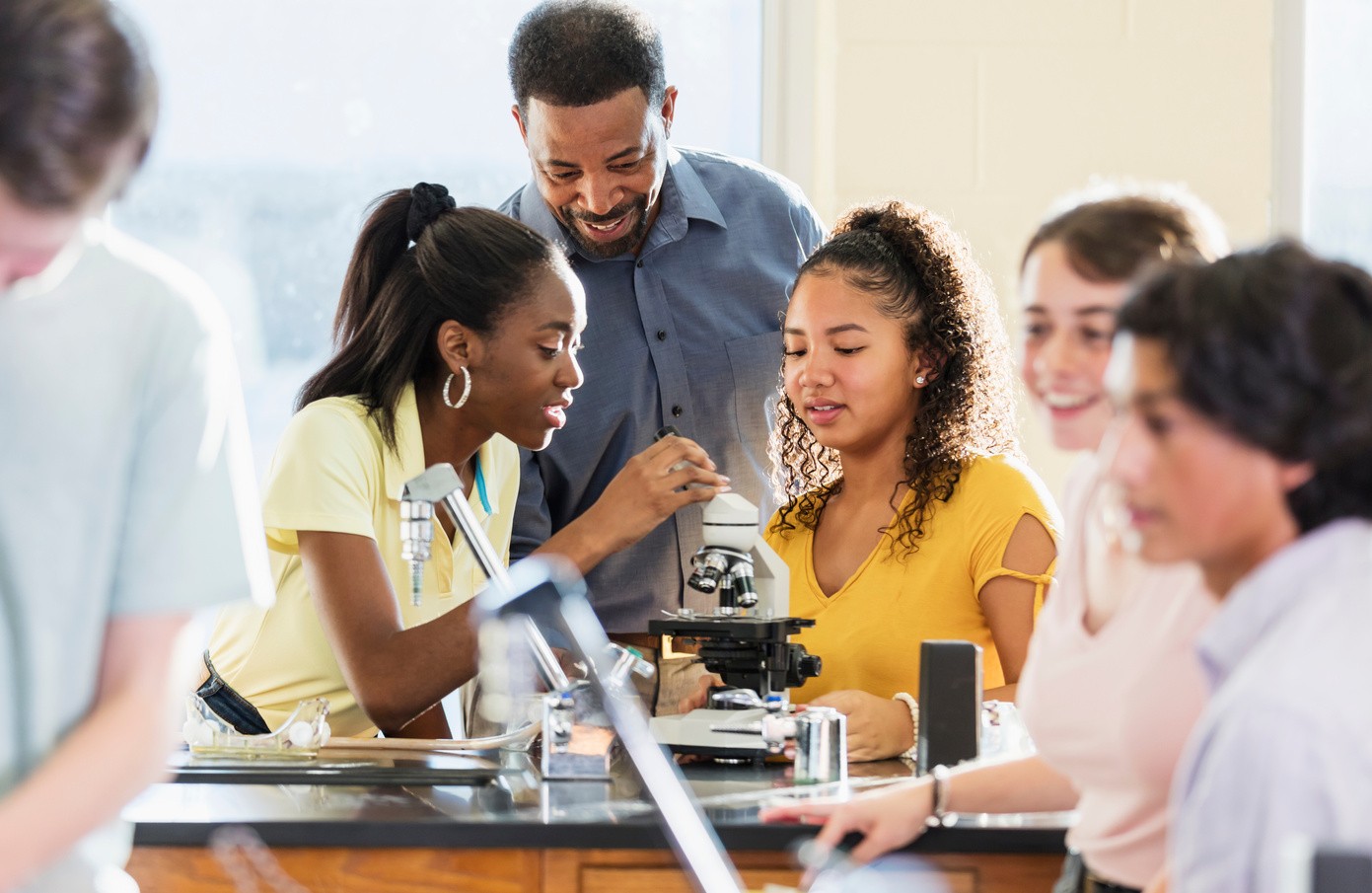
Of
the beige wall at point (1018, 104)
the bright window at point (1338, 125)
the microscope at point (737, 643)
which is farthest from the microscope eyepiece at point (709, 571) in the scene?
the bright window at point (1338, 125)

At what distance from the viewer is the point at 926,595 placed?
1857mm

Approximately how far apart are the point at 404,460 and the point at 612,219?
57 centimetres

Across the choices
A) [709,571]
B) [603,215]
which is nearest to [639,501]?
[709,571]

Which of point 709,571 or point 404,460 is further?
point 404,460

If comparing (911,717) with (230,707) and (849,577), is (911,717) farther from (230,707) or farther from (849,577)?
(230,707)

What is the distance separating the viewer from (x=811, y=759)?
1456 mm

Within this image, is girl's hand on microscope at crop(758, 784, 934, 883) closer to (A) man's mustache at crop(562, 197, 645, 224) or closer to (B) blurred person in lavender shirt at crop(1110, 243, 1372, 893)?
(B) blurred person in lavender shirt at crop(1110, 243, 1372, 893)

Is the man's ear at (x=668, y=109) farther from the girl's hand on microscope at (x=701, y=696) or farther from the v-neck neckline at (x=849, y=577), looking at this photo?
the girl's hand on microscope at (x=701, y=696)

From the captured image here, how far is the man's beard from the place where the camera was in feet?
7.09

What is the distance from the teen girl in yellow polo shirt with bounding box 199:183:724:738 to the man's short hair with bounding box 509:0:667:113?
0.25 meters

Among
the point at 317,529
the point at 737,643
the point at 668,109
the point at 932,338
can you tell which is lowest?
the point at 737,643

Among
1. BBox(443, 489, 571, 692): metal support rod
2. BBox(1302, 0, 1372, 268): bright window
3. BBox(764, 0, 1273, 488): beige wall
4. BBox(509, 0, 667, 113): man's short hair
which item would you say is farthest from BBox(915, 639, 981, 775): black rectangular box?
BBox(1302, 0, 1372, 268): bright window

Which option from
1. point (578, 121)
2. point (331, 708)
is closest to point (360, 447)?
point (331, 708)

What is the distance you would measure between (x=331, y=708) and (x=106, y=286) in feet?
3.52
